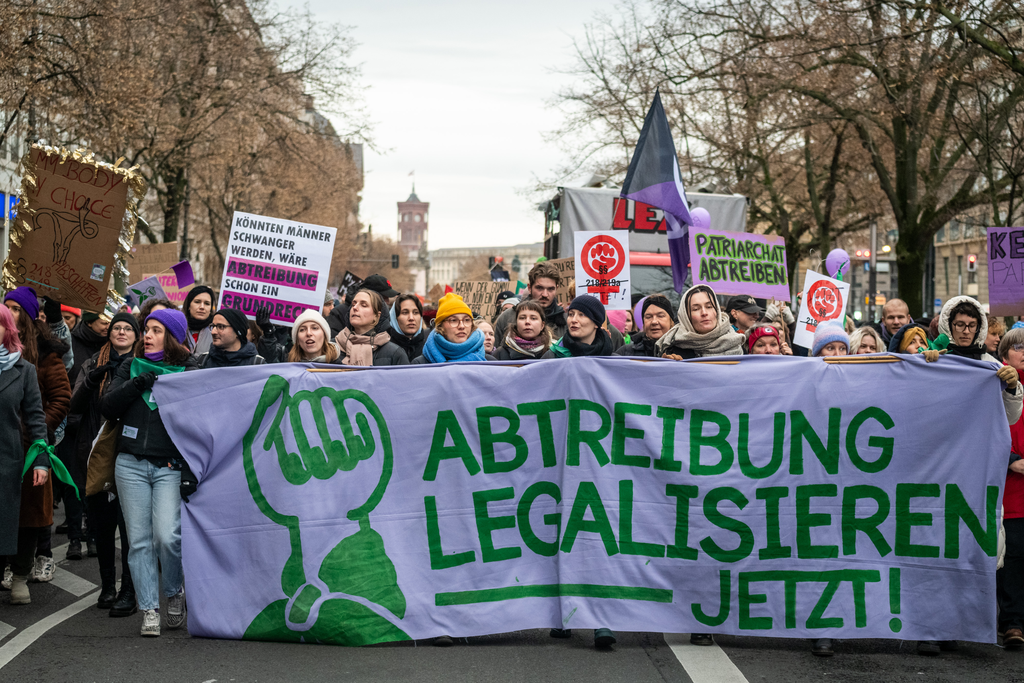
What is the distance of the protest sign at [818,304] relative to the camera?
11.6 meters

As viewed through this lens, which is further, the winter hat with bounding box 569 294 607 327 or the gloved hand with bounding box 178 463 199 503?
the winter hat with bounding box 569 294 607 327

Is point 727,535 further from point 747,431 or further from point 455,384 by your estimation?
point 455,384

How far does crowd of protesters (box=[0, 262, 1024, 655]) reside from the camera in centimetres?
598

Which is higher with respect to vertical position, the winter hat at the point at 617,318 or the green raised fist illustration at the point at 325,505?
the winter hat at the point at 617,318

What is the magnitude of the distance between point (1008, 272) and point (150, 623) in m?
6.48

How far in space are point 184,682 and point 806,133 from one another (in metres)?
22.3

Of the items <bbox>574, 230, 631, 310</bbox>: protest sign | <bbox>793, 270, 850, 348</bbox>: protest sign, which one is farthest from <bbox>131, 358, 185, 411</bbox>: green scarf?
<bbox>793, 270, 850, 348</bbox>: protest sign

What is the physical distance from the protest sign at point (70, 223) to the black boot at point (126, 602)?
8.17 feet

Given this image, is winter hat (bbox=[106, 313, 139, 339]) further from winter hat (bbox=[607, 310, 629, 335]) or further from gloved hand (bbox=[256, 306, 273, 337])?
winter hat (bbox=[607, 310, 629, 335])

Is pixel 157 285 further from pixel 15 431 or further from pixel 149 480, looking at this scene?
pixel 149 480

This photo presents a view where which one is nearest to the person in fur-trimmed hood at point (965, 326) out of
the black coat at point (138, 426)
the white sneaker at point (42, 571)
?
the black coat at point (138, 426)

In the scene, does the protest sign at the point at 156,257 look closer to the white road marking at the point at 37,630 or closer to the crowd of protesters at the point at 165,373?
the crowd of protesters at the point at 165,373

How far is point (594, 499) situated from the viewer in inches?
226

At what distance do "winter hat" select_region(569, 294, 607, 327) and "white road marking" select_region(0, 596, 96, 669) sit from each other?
3273mm
